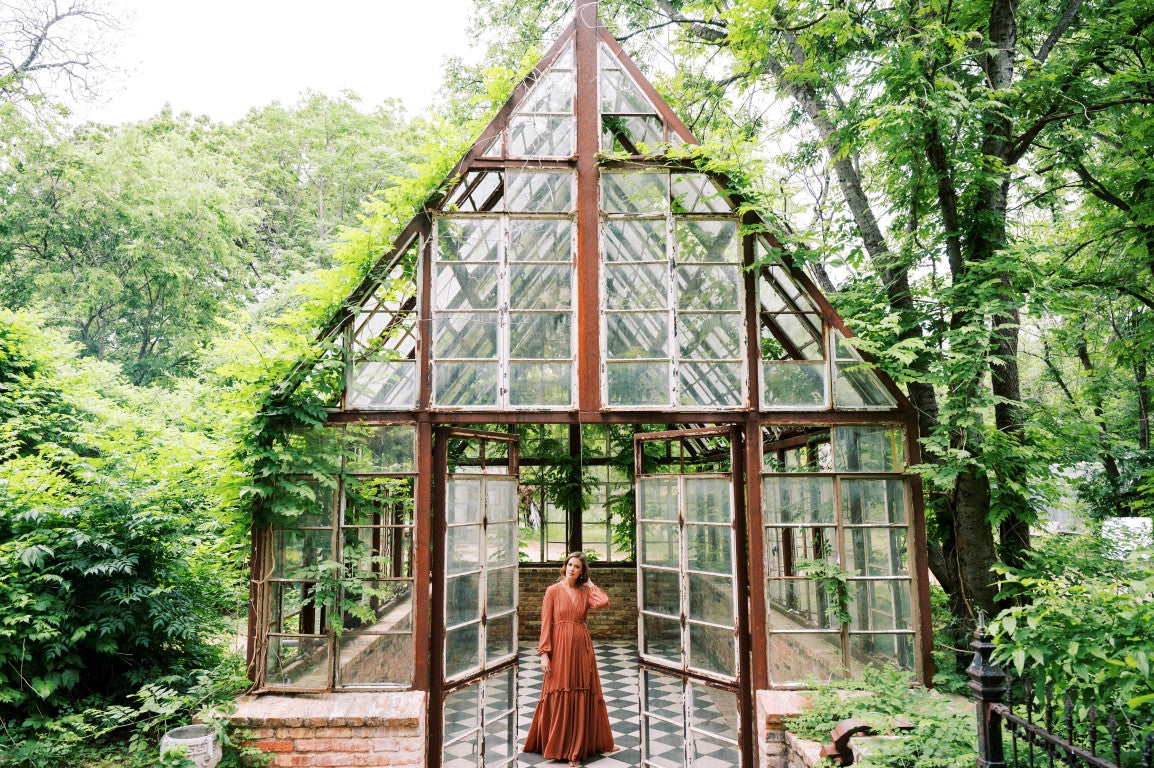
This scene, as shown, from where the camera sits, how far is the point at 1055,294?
478cm

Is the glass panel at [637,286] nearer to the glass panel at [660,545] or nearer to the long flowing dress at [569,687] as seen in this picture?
the glass panel at [660,545]

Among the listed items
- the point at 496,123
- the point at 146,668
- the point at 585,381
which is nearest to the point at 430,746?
the point at 146,668

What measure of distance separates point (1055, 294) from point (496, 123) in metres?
4.48

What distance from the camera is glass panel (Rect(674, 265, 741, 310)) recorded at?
5.24 meters

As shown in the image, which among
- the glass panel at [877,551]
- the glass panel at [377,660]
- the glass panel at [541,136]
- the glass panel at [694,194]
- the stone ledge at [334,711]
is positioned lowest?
the stone ledge at [334,711]

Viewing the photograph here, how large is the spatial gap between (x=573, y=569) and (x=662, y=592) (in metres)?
0.80

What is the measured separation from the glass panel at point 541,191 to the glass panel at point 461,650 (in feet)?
11.2

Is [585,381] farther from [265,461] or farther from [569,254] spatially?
[265,461]

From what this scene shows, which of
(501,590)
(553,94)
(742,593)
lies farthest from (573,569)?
(553,94)

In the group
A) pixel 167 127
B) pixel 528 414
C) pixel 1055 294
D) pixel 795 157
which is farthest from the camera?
pixel 167 127

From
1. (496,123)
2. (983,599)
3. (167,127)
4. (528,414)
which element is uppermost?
(167,127)

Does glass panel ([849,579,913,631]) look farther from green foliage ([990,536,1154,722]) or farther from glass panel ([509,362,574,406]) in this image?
glass panel ([509,362,574,406])

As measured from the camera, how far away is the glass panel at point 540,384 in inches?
202

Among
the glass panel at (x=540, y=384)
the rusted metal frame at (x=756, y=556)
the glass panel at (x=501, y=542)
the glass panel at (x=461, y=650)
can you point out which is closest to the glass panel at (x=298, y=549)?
the glass panel at (x=461, y=650)
